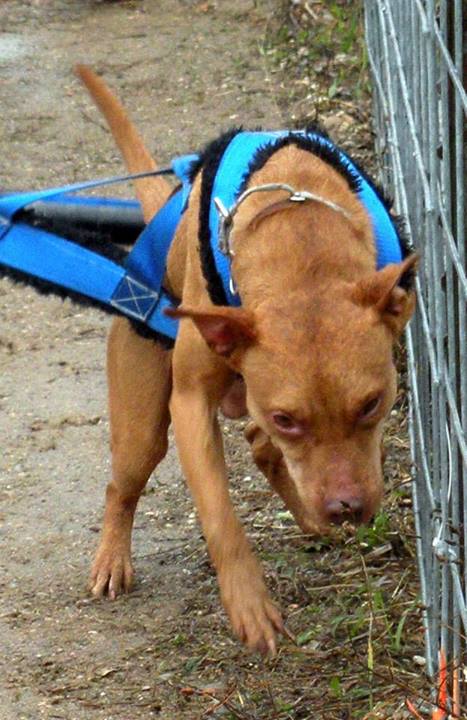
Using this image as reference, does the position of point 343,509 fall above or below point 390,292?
below

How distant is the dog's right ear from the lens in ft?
10.6

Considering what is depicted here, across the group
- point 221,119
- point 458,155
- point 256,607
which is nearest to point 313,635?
point 256,607

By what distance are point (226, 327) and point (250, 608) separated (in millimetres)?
623

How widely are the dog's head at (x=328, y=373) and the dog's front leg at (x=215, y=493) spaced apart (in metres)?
0.27

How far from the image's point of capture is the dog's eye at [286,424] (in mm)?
3257

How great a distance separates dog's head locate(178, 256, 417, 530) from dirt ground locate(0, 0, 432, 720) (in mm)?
570

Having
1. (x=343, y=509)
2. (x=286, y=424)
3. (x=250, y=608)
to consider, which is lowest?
(x=250, y=608)

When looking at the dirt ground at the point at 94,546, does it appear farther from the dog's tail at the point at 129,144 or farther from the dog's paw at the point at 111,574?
the dog's tail at the point at 129,144

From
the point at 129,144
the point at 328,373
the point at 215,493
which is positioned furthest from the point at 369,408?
the point at 129,144

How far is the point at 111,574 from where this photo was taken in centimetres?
438

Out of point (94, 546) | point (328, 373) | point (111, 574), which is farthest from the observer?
point (94, 546)

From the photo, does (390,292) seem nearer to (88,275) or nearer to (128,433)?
(88,275)

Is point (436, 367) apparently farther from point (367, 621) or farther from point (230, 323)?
point (367, 621)

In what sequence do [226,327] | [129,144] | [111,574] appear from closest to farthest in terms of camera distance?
[226,327] → [111,574] → [129,144]
